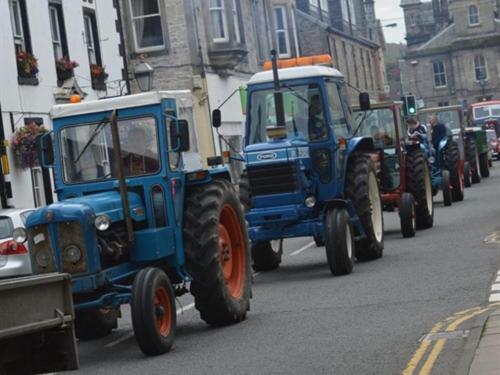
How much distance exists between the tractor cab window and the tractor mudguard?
20.6 inches

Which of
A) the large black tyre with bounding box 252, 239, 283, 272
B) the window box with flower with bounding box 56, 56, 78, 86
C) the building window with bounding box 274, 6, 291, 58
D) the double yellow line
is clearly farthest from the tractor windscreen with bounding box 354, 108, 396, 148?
the building window with bounding box 274, 6, 291, 58

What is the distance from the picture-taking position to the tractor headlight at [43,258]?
12.4m

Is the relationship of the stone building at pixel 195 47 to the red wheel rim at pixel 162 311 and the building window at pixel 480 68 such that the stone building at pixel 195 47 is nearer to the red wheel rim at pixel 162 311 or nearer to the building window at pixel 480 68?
the red wheel rim at pixel 162 311

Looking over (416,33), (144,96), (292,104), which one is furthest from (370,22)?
(144,96)

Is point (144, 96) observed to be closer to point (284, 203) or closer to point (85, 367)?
point (85, 367)

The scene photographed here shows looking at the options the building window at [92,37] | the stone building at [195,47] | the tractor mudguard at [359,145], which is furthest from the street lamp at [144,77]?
the stone building at [195,47]

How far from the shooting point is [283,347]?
39.0 feet

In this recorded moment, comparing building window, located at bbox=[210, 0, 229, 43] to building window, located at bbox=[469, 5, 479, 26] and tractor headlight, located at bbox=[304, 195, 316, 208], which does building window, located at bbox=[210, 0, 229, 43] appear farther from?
building window, located at bbox=[469, 5, 479, 26]

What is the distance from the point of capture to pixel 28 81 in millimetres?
30391

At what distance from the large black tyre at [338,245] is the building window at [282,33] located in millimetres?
39275

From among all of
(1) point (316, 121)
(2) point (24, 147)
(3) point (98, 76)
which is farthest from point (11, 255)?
(3) point (98, 76)

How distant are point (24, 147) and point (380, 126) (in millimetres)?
7799

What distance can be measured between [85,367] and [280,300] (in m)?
4.15

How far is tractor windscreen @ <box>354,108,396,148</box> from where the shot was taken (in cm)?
2553
